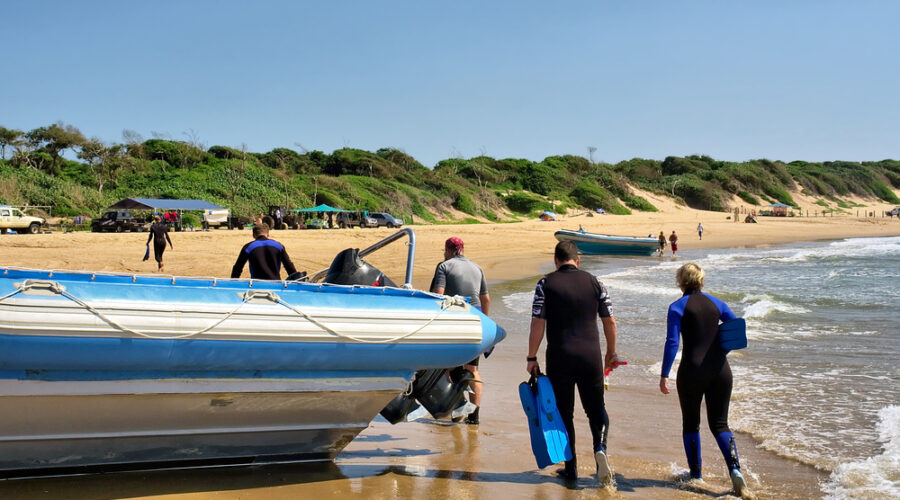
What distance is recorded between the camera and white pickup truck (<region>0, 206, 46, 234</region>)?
94.7 ft

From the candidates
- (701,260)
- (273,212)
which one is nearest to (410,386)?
(701,260)

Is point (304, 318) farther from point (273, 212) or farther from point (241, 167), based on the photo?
point (241, 167)

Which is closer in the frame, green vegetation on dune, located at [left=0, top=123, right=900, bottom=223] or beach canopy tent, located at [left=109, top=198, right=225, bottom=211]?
beach canopy tent, located at [left=109, top=198, right=225, bottom=211]

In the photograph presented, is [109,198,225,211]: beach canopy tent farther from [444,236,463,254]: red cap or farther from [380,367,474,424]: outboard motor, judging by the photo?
[380,367,474,424]: outboard motor

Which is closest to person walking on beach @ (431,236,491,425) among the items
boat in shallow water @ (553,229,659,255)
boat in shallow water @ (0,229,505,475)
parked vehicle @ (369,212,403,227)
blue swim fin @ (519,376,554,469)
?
boat in shallow water @ (0,229,505,475)

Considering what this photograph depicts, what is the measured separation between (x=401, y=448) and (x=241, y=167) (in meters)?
44.0

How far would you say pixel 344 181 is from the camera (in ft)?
162

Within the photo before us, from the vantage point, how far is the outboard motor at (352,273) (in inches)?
225

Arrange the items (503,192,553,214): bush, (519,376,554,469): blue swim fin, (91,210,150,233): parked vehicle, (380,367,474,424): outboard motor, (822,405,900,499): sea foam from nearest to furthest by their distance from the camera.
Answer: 1. (519,376,554,469): blue swim fin
2. (822,405,900,499): sea foam
3. (380,367,474,424): outboard motor
4. (91,210,150,233): parked vehicle
5. (503,192,553,214): bush

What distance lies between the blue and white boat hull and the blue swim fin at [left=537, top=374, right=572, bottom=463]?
0.54 m

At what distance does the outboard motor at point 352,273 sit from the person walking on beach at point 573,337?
1.47 metres

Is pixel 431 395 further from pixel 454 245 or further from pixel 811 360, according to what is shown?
pixel 811 360

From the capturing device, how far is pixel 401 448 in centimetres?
556

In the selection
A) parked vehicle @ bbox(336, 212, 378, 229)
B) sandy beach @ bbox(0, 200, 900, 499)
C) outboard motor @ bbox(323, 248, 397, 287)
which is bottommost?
sandy beach @ bbox(0, 200, 900, 499)
